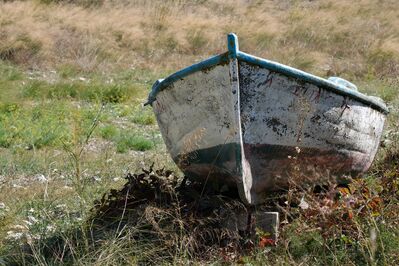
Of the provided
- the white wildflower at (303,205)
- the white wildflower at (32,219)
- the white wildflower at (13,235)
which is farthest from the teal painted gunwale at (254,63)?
the white wildflower at (13,235)

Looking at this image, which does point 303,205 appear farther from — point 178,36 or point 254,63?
point 178,36

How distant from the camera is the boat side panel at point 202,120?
515 cm

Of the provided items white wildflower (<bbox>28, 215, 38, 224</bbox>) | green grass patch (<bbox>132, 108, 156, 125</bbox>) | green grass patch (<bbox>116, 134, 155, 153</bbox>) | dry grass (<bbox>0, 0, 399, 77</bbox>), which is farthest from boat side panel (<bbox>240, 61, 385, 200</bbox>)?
dry grass (<bbox>0, 0, 399, 77</bbox>)

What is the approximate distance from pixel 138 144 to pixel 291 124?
3.68 m

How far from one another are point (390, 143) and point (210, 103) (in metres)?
2.14

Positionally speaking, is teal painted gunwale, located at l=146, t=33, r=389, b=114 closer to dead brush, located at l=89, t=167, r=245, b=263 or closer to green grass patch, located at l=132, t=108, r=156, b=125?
dead brush, located at l=89, t=167, r=245, b=263

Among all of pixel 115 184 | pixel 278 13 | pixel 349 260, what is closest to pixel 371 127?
pixel 349 260

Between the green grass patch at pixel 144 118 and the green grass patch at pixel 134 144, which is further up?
the green grass patch at pixel 134 144

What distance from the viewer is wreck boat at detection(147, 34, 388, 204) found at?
5129 millimetres

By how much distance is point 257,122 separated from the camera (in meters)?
5.22

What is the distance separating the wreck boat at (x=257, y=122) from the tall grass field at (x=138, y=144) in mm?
193

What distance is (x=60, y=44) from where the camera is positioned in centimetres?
1609

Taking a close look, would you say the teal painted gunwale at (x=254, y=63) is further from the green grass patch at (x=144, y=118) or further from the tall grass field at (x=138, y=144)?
the green grass patch at (x=144, y=118)

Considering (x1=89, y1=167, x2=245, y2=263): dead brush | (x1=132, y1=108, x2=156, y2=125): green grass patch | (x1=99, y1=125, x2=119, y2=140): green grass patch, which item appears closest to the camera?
(x1=89, y1=167, x2=245, y2=263): dead brush
